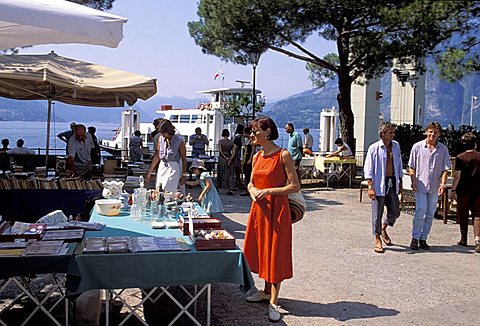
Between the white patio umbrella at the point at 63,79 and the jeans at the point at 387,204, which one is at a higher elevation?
the white patio umbrella at the point at 63,79

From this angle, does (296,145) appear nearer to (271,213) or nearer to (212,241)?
(271,213)

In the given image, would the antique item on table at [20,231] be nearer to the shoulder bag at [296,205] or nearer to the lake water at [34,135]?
the shoulder bag at [296,205]

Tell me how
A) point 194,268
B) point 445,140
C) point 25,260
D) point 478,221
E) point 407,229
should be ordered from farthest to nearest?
point 445,140
point 407,229
point 478,221
point 194,268
point 25,260

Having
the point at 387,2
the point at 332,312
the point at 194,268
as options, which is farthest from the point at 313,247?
the point at 387,2

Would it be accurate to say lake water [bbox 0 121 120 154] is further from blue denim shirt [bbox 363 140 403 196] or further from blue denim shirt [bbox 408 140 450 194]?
blue denim shirt [bbox 408 140 450 194]

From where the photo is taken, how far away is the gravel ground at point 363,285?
4.98 metres

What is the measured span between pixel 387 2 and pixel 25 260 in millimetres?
13983

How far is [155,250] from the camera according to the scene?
12.6 feet

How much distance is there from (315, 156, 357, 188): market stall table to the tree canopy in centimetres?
178

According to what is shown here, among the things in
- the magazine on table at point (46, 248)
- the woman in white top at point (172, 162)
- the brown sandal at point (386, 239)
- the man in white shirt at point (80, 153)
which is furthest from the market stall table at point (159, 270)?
the man in white shirt at point (80, 153)

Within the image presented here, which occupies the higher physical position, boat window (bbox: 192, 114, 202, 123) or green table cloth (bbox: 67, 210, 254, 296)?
boat window (bbox: 192, 114, 202, 123)

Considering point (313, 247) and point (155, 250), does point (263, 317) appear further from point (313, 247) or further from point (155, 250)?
point (313, 247)

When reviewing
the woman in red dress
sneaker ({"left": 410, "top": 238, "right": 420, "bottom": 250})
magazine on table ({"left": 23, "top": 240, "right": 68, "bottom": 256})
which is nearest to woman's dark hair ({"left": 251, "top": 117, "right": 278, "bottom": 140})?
the woman in red dress

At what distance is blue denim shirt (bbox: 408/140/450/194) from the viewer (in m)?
7.64
